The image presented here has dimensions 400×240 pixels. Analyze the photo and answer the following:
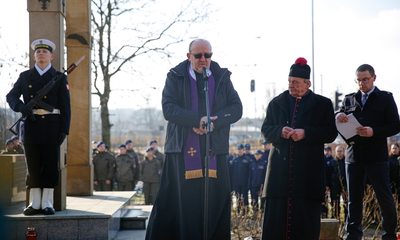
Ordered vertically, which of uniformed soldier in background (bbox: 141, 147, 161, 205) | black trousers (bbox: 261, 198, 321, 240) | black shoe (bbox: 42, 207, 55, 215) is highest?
black trousers (bbox: 261, 198, 321, 240)

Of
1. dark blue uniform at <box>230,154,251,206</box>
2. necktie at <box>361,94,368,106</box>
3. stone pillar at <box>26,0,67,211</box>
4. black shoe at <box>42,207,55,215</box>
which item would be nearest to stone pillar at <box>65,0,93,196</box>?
stone pillar at <box>26,0,67,211</box>

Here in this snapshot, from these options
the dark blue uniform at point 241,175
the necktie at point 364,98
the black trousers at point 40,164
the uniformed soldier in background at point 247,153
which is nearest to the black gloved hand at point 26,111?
the black trousers at point 40,164

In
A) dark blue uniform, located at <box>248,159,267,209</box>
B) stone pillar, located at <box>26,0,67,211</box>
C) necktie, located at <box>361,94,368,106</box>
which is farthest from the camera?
dark blue uniform, located at <box>248,159,267,209</box>

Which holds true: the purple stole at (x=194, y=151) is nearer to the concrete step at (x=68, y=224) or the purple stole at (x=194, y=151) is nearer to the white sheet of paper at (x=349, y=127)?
the concrete step at (x=68, y=224)

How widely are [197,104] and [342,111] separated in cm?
236

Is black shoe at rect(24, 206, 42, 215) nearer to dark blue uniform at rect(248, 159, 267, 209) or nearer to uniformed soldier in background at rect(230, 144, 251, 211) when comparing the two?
dark blue uniform at rect(248, 159, 267, 209)

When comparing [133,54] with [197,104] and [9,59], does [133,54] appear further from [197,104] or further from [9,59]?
[197,104]

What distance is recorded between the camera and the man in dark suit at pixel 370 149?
5008 mm

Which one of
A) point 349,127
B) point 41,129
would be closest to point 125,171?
point 41,129

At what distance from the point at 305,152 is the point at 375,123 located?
164 cm

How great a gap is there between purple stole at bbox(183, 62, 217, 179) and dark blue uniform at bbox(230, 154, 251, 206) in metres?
8.20

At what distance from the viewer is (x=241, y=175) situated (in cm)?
1220

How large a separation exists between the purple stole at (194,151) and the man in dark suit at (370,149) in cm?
197

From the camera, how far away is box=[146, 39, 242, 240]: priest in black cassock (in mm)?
4004
